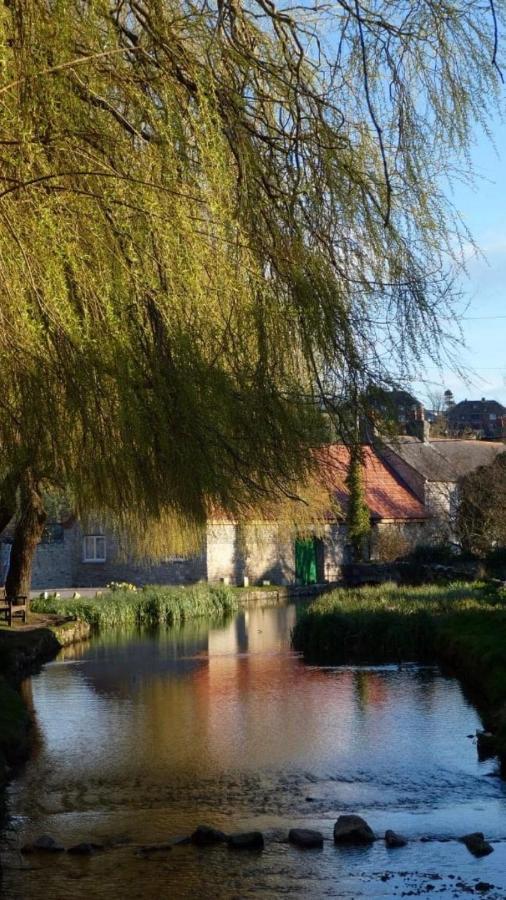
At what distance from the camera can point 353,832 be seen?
8.39 m

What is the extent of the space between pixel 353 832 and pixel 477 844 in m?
0.88

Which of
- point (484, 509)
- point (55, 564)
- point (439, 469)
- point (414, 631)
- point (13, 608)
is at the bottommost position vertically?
point (414, 631)

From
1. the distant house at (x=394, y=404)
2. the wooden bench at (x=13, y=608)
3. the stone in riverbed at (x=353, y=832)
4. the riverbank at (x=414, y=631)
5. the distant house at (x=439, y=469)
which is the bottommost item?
the stone in riverbed at (x=353, y=832)

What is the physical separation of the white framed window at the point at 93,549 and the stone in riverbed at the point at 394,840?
2607 cm

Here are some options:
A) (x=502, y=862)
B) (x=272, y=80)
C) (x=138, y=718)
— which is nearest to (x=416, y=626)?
(x=138, y=718)

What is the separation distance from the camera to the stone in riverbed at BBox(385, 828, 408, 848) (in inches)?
322

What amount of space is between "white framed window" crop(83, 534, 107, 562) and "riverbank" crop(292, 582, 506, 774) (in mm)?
11937

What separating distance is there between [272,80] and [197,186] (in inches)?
34.6

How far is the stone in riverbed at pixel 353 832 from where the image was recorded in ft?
27.4

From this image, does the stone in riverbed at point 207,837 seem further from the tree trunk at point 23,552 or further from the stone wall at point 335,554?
the stone wall at point 335,554

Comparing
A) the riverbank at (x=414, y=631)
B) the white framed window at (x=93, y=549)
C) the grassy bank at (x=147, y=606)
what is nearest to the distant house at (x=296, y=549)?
the white framed window at (x=93, y=549)

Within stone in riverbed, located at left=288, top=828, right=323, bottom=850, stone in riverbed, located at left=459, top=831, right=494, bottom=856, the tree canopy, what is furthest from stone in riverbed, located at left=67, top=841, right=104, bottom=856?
the tree canopy

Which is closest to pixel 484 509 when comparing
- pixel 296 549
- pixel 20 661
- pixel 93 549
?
pixel 296 549

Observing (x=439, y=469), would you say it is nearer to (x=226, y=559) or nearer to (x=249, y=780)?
(x=226, y=559)
